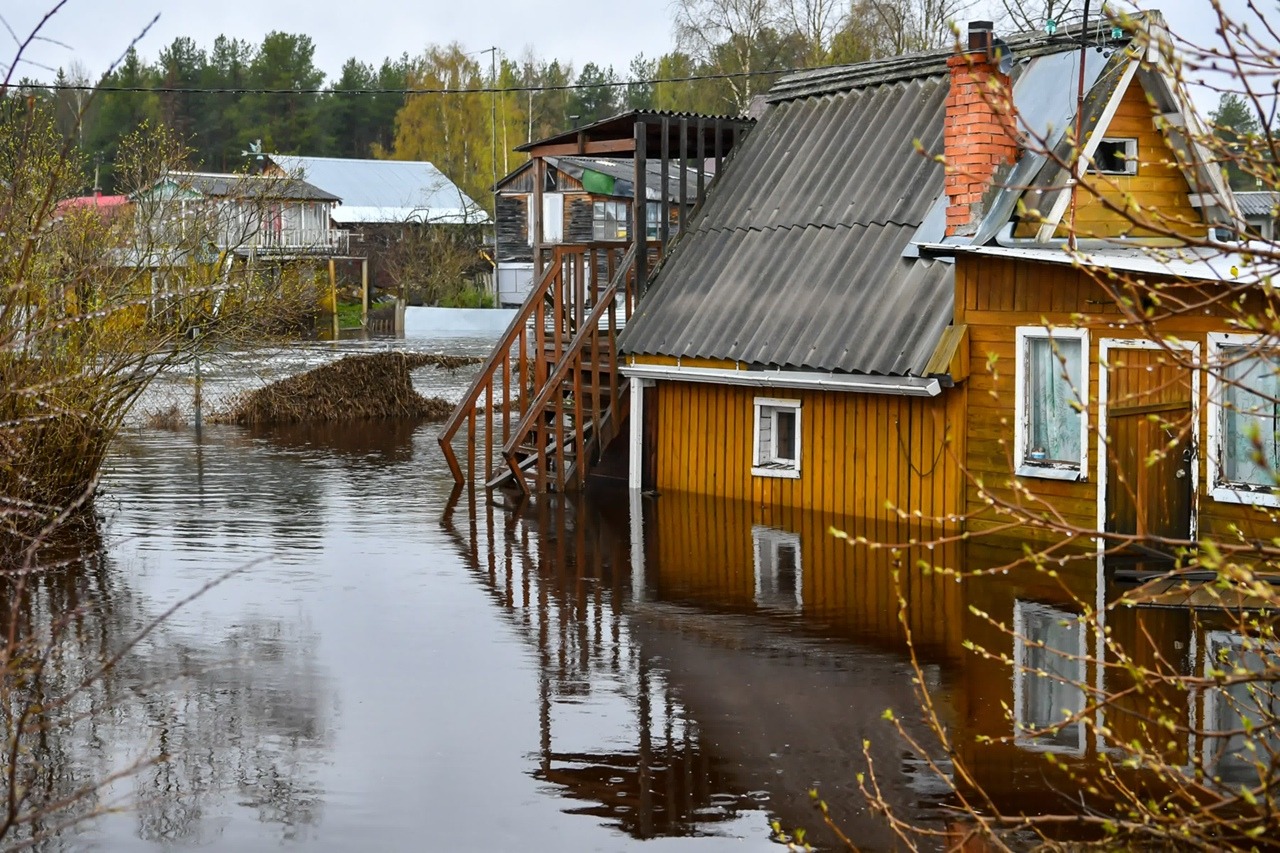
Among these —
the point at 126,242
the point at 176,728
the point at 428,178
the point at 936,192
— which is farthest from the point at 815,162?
the point at 428,178

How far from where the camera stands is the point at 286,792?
28.2 ft

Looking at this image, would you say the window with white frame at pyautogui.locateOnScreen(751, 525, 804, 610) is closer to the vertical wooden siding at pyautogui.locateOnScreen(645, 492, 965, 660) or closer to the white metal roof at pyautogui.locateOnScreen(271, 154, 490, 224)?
the vertical wooden siding at pyautogui.locateOnScreen(645, 492, 965, 660)

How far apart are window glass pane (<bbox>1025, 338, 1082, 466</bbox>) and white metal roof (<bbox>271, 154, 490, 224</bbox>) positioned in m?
53.0

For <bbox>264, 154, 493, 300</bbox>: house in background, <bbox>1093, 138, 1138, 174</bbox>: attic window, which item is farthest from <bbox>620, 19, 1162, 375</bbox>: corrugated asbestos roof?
<bbox>264, 154, 493, 300</bbox>: house in background

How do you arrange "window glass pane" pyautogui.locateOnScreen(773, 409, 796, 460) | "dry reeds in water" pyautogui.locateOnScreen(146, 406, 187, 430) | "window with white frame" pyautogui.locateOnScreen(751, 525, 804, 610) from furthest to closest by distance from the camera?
"dry reeds in water" pyautogui.locateOnScreen(146, 406, 187, 430) → "window glass pane" pyautogui.locateOnScreen(773, 409, 796, 460) → "window with white frame" pyautogui.locateOnScreen(751, 525, 804, 610)

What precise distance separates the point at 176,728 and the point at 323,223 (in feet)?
198

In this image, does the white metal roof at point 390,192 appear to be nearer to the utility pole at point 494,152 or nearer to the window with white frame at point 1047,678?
the utility pole at point 494,152

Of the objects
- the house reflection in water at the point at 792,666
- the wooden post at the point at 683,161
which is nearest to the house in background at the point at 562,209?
the wooden post at the point at 683,161

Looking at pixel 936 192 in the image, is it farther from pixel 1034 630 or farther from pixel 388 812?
pixel 388 812

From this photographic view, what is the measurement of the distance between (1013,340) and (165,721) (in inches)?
370

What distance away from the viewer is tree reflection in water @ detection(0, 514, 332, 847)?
8.27 meters

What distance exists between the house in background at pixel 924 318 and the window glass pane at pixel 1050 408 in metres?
0.03

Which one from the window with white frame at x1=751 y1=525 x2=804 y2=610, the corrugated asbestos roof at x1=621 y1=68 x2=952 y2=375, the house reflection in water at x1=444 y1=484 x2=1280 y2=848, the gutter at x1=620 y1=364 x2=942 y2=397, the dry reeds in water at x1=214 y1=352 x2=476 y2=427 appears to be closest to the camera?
the house reflection in water at x1=444 y1=484 x2=1280 y2=848

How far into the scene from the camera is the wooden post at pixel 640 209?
19938mm
